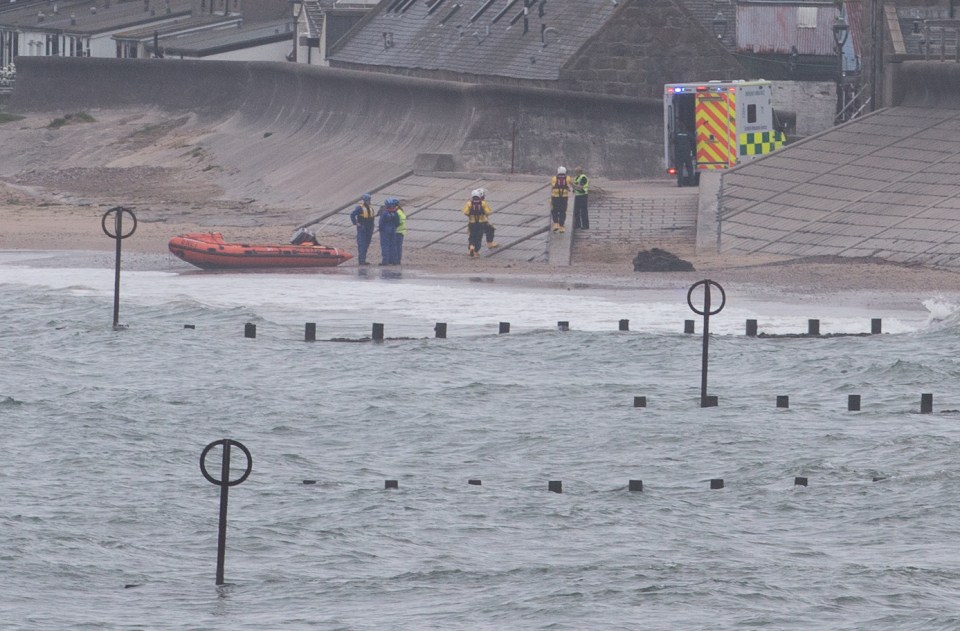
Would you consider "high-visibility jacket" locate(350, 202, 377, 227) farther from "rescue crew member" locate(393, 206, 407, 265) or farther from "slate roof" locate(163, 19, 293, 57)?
"slate roof" locate(163, 19, 293, 57)

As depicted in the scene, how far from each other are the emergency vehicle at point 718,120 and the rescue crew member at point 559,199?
15.7 feet

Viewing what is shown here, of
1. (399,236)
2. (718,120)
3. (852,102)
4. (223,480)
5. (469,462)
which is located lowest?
(469,462)

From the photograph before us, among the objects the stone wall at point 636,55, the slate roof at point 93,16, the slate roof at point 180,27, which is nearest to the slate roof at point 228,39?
the slate roof at point 180,27

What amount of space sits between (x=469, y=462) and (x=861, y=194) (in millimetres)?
15803

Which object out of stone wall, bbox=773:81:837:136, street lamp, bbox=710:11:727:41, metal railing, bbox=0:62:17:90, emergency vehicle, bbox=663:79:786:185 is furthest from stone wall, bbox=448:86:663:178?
metal railing, bbox=0:62:17:90

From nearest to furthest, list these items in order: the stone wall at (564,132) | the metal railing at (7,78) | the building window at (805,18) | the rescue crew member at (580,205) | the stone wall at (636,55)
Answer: the rescue crew member at (580,205)
the stone wall at (564,132)
the stone wall at (636,55)
the building window at (805,18)
the metal railing at (7,78)

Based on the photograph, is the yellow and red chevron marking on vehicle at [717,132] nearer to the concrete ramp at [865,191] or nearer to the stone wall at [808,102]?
the concrete ramp at [865,191]

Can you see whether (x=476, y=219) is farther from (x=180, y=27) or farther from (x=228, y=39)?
(x=180, y=27)

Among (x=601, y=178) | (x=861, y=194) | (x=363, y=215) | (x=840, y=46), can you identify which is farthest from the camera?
(x=601, y=178)

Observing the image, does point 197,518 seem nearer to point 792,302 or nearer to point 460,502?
point 460,502

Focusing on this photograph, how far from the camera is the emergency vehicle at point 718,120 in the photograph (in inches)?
1398

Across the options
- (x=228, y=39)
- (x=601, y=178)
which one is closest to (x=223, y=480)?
(x=601, y=178)

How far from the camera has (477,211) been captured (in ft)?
101

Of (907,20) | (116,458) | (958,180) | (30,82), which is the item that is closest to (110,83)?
(30,82)
